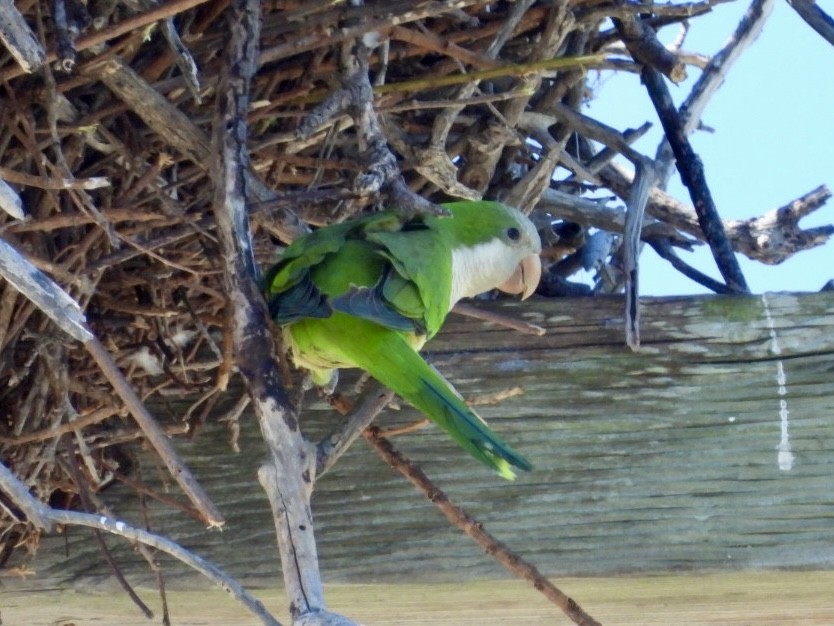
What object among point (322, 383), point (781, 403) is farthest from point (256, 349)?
point (781, 403)

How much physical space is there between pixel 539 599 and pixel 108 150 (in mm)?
945

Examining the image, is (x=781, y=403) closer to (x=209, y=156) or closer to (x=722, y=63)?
(x=722, y=63)

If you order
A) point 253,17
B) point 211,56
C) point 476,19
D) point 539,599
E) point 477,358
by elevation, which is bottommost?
point 539,599

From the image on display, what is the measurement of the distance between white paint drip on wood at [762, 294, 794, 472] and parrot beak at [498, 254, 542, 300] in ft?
1.17

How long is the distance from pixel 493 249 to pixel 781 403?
50cm

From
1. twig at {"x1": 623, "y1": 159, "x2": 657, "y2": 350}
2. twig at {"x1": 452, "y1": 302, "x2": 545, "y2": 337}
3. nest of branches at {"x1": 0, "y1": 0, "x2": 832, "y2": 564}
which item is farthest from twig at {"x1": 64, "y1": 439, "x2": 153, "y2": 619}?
twig at {"x1": 623, "y1": 159, "x2": 657, "y2": 350}

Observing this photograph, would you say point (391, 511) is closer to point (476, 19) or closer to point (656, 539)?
point (656, 539)

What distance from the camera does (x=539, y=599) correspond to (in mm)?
1725

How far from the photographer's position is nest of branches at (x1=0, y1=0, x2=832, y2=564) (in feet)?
5.50

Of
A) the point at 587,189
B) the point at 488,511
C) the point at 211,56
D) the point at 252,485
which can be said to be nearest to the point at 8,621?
the point at 252,485

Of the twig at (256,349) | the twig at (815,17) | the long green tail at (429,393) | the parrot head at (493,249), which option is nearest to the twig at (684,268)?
the parrot head at (493,249)

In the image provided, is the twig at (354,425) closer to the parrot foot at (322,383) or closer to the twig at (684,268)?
the parrot foot at (322,383)

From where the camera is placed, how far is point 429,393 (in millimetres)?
1413

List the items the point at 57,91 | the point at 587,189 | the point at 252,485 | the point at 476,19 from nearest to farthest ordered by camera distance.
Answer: the point at 57,91 < the point at 252,485 < the point at 476,19 < the point at 587,189
